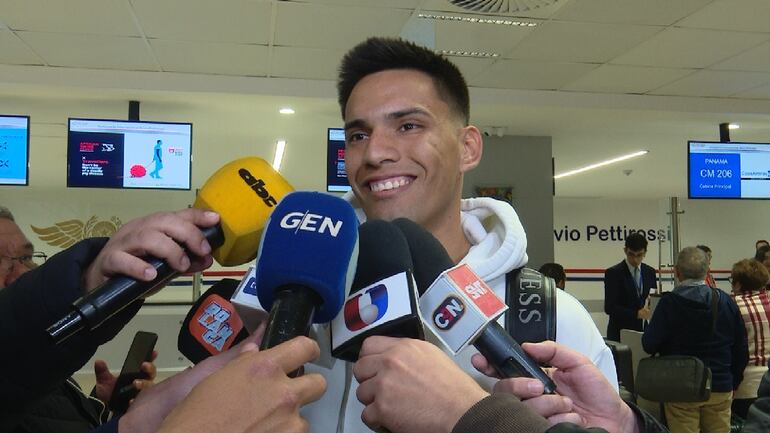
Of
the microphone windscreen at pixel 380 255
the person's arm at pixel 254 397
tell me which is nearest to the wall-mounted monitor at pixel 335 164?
the microphone windscreen at pixel 380 255

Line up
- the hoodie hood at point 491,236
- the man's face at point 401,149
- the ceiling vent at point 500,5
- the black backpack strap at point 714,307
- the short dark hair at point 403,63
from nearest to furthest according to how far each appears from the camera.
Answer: the hoodie hood at point 491,236, the man's face at point 401,149, the short dark hair at point 403,63, the ceiling vent at point 500,5, the black backpack strap at point 714,307

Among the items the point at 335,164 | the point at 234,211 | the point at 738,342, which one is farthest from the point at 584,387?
the point at 335,164

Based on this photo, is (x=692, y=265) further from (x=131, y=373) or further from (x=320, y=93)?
(x=131, y=373)

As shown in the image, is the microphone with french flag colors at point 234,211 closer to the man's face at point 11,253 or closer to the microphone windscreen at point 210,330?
the microphone windscreen at point 210,330

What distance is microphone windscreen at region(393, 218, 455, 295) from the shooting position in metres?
0.88

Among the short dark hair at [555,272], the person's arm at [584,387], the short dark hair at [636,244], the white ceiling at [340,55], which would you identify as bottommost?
the short dark hair at [555,272]

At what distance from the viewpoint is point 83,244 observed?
990mm

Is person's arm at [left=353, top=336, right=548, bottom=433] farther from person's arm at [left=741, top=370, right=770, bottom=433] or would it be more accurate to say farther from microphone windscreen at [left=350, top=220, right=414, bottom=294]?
person's arm at [left=741, top=370, right=770, bottom=433]

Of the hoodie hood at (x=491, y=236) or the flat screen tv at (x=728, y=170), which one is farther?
the flat screen tv at (x=728, y=170)

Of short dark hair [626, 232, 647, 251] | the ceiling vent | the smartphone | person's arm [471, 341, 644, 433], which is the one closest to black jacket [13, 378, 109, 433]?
the smartphone

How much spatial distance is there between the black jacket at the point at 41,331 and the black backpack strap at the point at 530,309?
588 millimetres

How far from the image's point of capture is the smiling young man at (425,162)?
1.19 meters

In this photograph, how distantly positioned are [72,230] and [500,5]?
15.2ft

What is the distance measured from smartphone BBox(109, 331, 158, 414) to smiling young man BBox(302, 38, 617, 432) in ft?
3.13
